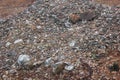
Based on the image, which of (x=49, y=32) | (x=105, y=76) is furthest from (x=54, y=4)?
(x=105, y=76)

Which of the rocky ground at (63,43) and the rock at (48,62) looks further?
the rock at (48,62)

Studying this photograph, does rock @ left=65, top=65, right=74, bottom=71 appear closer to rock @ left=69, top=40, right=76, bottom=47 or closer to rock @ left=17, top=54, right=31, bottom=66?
rock @ left=69, top=40, right=76, bottom=47

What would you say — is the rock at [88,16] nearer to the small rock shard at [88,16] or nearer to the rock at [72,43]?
the small rock shard at [88,16]

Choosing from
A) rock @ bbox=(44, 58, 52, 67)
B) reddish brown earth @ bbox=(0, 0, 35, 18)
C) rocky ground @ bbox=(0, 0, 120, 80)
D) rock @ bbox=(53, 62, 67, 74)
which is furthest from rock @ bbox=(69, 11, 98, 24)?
reddish brown earth @ bbox=(0, 0, 35, 18)

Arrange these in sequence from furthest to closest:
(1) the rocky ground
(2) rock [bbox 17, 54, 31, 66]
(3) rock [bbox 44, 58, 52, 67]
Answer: (2) rock [bbox 17, 54, 31, 66]
(3) rock [bbox 44, 58, 52, 67]
(1) the rocky ground

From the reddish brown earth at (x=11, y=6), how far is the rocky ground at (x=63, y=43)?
509 cm

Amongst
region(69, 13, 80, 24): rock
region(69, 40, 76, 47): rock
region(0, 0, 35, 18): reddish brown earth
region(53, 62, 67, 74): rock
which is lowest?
region(0, 0, 35, 18): reddish brown earth

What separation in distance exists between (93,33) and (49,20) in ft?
10.7

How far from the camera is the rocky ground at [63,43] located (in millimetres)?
14680

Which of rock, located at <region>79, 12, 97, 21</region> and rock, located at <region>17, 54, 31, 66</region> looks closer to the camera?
rock, located at <region>17, 54, 31, 66</region>

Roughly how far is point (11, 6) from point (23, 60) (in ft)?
39.2

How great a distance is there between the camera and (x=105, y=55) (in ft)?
49.1

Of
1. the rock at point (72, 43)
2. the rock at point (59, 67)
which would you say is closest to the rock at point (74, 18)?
the rock at point (72, 43)

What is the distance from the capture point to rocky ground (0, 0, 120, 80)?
1468 centimetres
